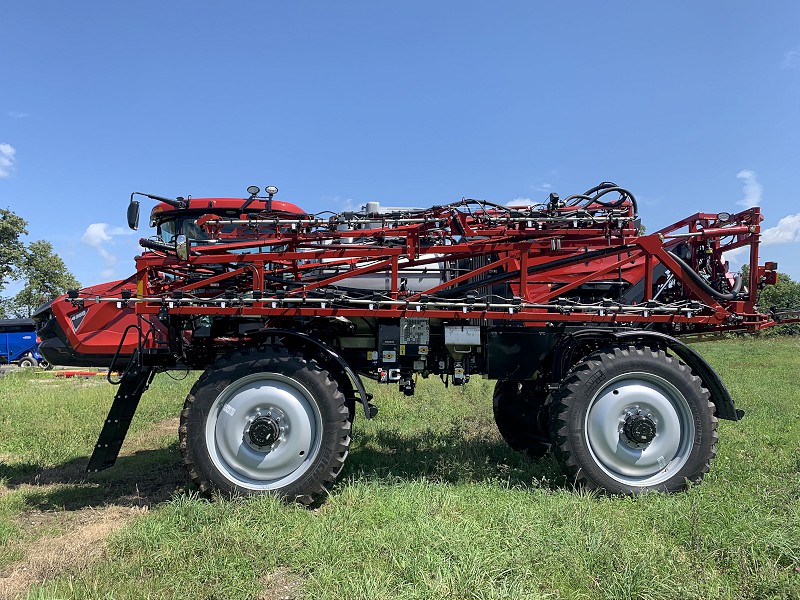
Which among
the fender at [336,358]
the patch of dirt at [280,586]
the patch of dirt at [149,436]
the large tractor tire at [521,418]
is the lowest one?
the patch of dirt at [149,436]

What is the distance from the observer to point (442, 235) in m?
4.59

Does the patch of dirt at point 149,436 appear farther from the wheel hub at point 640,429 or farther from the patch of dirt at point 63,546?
the wheel hub at point 640,429

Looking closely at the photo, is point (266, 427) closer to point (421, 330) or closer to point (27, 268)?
point (421, 330)

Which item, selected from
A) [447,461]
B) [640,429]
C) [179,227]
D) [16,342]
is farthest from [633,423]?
[16,342]

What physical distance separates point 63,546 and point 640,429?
4265 mm

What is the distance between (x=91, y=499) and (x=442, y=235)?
3.86 meters

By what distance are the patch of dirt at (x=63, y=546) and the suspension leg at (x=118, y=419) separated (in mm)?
396

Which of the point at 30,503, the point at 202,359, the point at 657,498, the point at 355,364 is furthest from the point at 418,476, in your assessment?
the point at 30,503

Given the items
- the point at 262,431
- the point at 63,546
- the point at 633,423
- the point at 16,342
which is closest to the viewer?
the point at 63,546

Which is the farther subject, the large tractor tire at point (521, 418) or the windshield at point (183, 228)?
the windshield at point (183, 228)

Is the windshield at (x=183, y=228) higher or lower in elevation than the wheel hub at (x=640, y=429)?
higher

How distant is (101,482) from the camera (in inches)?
202

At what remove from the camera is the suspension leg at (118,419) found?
4.41 metres

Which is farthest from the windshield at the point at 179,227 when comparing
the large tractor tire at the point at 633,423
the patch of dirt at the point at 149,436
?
the large tractor tire at the point at 633,423
